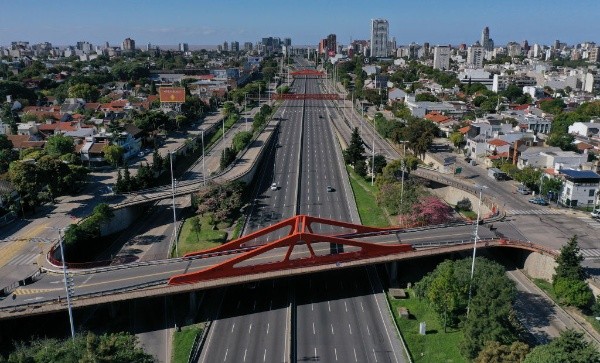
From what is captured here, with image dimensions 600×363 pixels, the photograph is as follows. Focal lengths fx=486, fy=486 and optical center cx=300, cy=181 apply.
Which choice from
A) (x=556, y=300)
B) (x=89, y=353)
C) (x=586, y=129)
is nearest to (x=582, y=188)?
(x=556, y=300)

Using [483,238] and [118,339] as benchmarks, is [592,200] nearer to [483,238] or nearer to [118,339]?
[483,238]

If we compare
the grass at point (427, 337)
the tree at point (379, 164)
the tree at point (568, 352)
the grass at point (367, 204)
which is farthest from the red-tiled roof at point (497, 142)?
the tree at point (568, 352)

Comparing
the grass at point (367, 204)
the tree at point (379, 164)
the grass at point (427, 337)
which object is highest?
the tree at point (379, 164)

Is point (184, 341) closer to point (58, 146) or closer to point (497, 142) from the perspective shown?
point (58, 146)

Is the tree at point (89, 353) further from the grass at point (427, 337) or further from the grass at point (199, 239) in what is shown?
the grass at point (199, 239)

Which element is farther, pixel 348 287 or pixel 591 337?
pixel 348 287

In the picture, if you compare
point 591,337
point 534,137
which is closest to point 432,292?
point 591,337
